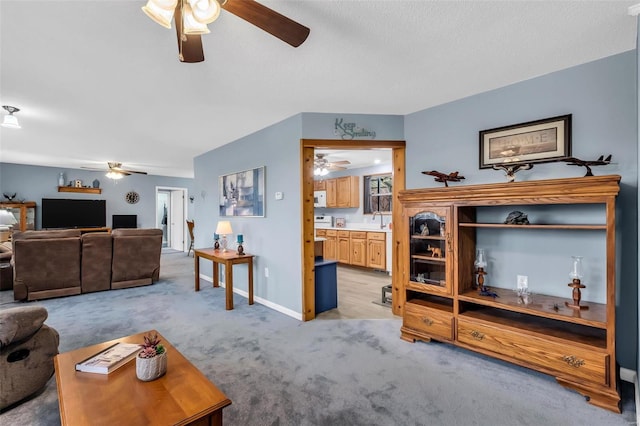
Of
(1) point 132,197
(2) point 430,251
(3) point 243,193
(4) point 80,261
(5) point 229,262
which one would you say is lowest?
(4) point 80,261

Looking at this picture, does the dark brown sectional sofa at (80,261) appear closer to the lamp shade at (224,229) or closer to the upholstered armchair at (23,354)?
the lamp shade at (224,229)

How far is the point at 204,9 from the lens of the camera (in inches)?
50.2

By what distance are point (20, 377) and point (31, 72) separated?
231cm

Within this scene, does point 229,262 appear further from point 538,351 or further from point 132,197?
point 132,197

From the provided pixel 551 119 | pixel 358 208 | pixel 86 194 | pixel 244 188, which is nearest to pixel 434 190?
pixel 551 119

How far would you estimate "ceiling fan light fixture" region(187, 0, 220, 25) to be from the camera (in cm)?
125

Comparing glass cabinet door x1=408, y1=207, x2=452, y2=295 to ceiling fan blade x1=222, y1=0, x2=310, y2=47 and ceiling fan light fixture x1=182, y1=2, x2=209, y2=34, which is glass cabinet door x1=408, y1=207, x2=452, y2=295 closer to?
ceiling fan blade x1=222, y1=0, x2=310, y2=47

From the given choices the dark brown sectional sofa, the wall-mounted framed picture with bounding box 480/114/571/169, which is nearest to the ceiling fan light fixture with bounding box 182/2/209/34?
the wall-mounted framed picture with bounding box 480/114/571/169

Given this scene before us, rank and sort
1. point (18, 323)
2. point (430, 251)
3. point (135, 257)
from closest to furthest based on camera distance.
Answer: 1. point (18, 323)
2. point (430, 251)
3. point (135, 257)

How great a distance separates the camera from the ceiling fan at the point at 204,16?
125 cm

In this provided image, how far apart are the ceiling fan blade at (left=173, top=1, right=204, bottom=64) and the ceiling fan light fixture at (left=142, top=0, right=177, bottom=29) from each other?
10 cm

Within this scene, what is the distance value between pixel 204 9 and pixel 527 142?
8.66 feet

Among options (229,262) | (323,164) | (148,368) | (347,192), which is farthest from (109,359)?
(347,192)

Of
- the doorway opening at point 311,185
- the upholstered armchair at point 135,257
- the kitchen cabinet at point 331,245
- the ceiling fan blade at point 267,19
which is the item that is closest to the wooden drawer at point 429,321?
the doorway opening at point 311,185
